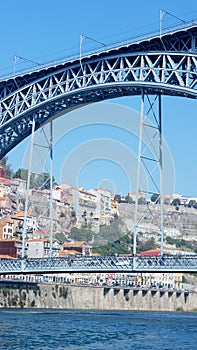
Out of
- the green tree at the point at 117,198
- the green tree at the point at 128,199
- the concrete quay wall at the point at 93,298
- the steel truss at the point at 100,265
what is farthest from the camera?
the green tree at the point at 117,198

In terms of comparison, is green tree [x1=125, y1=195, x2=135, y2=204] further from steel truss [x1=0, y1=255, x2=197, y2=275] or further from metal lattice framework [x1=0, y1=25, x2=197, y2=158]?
steel truss [x1=0, y1=255, x2=197, y2=275]

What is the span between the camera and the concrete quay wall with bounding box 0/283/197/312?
79262 mm

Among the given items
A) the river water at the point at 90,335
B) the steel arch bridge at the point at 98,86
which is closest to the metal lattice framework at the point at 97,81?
the steel arch bridge at the point at 98,86

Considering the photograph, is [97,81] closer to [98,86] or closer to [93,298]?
[98,86]

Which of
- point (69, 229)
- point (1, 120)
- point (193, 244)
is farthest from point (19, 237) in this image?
point (1, 120)

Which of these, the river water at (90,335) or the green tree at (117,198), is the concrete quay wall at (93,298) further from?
the green tree at (117,198)

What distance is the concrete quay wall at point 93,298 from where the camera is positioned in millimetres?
79262

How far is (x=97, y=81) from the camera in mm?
58719

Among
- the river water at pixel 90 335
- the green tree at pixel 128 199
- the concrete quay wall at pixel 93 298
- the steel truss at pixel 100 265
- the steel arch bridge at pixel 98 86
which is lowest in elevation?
the river water at pixel 90 335

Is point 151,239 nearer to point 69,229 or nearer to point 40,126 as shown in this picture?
point 69,229

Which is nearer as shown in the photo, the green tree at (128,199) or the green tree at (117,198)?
the green tree at (128,199)

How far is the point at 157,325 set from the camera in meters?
52.3

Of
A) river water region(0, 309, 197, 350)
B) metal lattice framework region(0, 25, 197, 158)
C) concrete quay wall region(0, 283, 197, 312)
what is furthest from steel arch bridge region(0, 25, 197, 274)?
concrete quay wall region(0, 283, 197, 312)

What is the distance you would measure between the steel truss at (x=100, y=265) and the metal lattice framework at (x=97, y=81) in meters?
11.2
